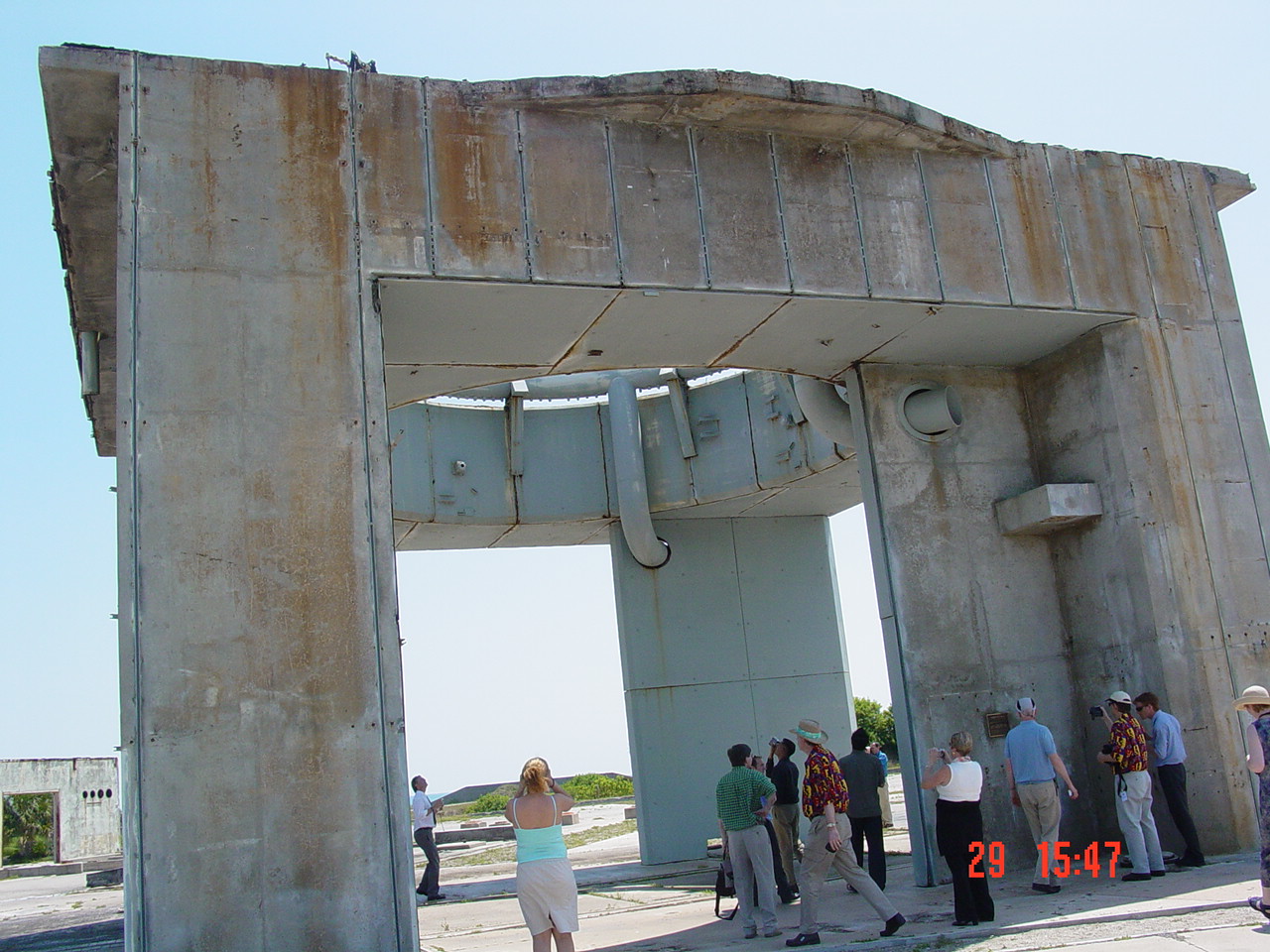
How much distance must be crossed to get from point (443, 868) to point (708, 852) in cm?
425

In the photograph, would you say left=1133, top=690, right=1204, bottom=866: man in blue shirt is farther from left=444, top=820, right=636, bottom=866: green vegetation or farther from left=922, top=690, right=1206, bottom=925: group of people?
left=444, top=820, right=636, bottom=866: green vegetation

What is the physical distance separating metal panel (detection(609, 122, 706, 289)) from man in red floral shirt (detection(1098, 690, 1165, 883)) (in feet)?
17.4

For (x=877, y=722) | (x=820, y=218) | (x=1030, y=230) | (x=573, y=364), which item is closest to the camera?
(x=820, y=218)

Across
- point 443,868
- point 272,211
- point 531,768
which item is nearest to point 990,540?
point 531,768

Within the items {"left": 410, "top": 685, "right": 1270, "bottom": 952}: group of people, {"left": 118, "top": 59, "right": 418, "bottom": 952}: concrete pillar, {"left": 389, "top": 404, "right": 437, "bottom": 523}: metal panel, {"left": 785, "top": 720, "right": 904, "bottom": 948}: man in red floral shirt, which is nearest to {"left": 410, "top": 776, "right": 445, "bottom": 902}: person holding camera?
{"left": 410, "top": 685, "right": 1270, "bottom": 952}: group of people

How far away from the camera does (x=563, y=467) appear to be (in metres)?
18.5

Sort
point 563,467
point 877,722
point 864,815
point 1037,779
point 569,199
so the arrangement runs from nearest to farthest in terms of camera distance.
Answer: point 1037,779, point 569,199, point 864,815, point 563,467, point 877,722

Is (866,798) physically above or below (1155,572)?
below

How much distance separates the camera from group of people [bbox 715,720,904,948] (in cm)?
811

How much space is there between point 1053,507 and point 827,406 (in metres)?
3.01

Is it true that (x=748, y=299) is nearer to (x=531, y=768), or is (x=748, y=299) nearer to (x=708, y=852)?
(x=531, y=768)

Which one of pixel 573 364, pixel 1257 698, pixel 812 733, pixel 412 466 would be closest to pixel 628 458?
pixel 412 466

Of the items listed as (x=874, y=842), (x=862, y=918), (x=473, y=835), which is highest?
(x=874, y=842)

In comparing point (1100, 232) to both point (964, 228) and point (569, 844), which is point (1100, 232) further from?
point (569, 844)
